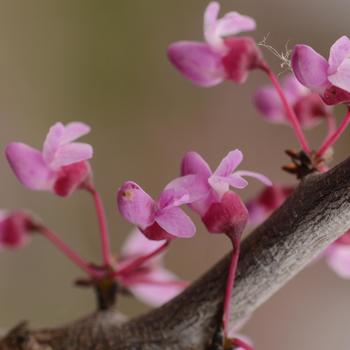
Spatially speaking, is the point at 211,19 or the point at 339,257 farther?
the point at 339,257

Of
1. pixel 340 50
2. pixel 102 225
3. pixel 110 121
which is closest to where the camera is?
pixel 340 50

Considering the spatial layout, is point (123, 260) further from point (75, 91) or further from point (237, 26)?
point (75, 91)

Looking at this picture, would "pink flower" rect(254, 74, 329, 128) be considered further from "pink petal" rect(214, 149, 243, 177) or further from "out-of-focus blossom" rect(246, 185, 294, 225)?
"pink petal" rect(214, 149, 243, 177)

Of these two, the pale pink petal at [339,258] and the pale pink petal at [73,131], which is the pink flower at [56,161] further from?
the pale pink petal at [339,258]

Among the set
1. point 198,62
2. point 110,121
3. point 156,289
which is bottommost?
point 110,121

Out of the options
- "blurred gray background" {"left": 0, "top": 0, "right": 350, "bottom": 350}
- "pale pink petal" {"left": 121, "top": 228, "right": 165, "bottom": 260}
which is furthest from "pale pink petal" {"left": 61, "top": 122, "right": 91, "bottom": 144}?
"blurred gray background" {"left": 0, "top": 0, "right": 350, "bottom": 350}

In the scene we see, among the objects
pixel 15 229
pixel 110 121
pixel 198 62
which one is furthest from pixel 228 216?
pixel 110 121

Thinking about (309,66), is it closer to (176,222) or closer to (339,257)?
(176,222)
